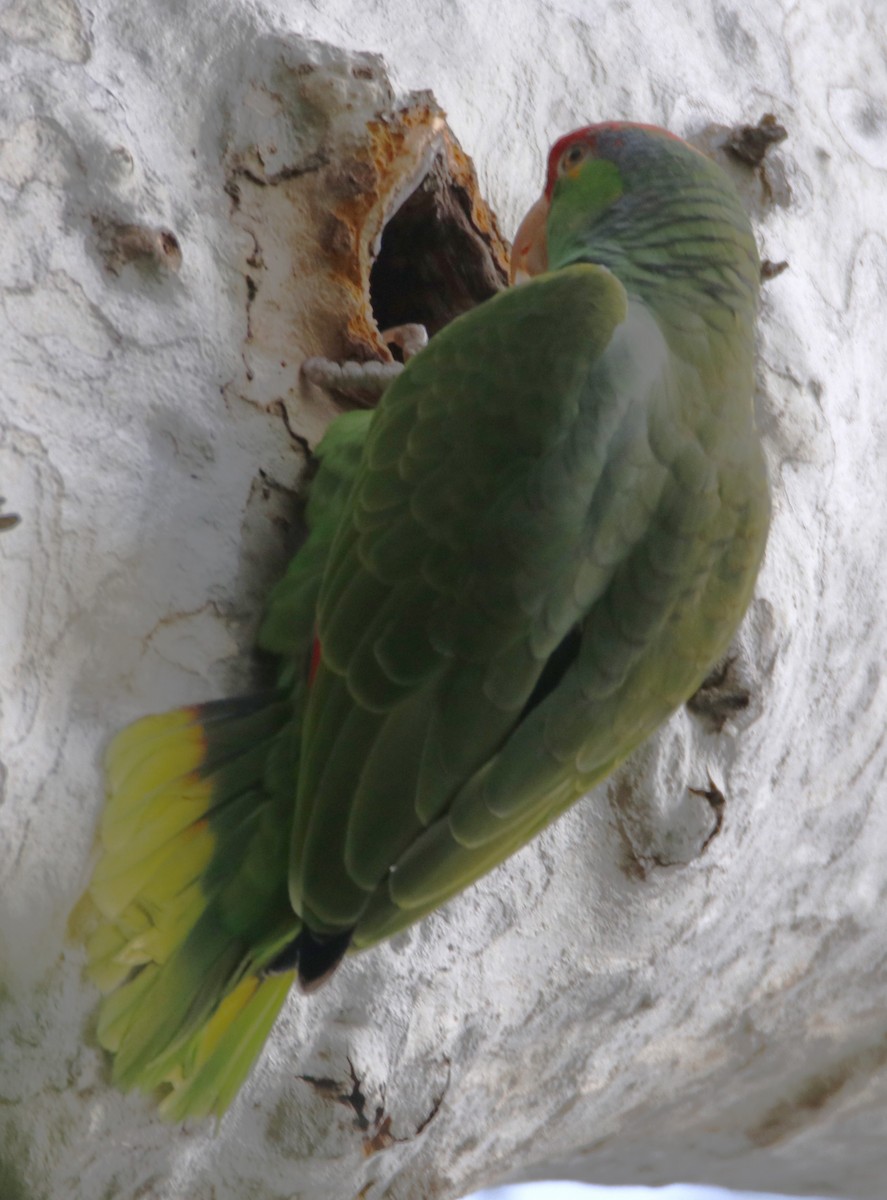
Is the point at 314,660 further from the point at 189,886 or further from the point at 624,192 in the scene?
the point at 624,192

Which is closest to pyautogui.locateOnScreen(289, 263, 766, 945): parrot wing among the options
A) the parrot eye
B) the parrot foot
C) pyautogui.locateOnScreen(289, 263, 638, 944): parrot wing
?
pyautogui.locateOnScreen(289, 263, 638, 944): parrot wing

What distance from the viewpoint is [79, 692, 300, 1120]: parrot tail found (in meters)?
1.16

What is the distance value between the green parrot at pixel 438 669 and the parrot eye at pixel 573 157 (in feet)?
0.89

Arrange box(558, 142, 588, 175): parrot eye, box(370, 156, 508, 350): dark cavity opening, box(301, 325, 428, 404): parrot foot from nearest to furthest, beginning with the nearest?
box(301, 325, 428, 404): parrot foot < box(558, 142, 588, 175): parrot eye < box(370, 156, 508, 350): dark cavity opening

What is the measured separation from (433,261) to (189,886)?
85 centimetres

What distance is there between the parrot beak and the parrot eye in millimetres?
55

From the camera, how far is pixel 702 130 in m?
1.72

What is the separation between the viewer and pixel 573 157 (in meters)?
1.46

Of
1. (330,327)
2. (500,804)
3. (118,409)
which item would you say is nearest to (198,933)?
(500,804)

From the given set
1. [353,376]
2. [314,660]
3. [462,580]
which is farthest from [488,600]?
[353,376]

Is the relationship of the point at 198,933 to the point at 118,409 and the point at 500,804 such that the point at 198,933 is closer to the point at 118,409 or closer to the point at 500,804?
the point at 500,804

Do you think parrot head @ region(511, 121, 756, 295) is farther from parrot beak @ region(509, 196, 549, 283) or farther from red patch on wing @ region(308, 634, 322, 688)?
red patch on wing @ region(308, 634, 322, 688)

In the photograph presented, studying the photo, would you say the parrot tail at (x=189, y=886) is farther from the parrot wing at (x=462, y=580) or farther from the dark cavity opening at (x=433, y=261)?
the dark cavity opening at (x=433, y=261)

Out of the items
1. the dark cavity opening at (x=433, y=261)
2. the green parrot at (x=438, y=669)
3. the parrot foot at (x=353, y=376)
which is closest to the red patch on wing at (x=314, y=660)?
the green parrot at (x=438, y=669)
